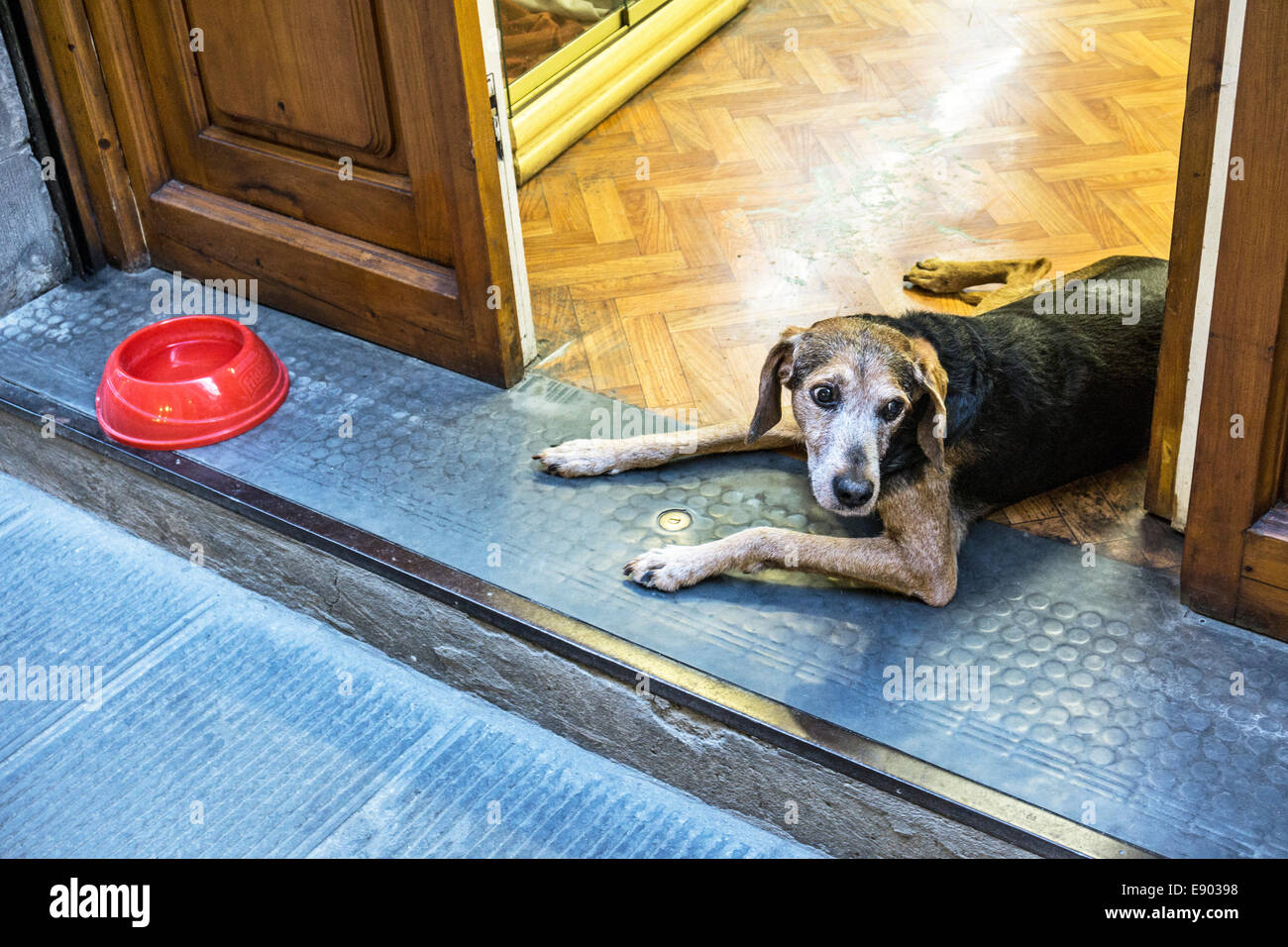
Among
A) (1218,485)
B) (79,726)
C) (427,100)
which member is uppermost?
(427,100)

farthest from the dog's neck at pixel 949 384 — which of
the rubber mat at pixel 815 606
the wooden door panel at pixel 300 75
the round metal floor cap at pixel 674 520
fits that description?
the wooden door panel at pixel 300 75

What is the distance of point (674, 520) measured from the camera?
2.74 meters

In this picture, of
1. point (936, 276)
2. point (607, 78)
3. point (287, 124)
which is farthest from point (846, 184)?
point (287, 124)

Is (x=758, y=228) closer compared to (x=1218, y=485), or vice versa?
(x=1218, y=485)

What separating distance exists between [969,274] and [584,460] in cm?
128

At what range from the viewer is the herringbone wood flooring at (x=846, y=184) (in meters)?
3.33

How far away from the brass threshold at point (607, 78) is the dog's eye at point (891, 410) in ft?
6.48

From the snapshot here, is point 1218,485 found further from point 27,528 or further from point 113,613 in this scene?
point 27,528

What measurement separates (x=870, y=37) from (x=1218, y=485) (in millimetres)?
3213

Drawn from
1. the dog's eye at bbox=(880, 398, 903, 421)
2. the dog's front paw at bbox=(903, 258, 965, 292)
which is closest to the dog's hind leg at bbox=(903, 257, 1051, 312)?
the dog's front paw at bbox=(903, 258, 965, 292)

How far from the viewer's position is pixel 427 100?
2.81 m

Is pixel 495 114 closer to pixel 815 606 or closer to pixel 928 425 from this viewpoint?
pixel 928 425

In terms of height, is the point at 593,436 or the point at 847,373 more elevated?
the point at 847,373

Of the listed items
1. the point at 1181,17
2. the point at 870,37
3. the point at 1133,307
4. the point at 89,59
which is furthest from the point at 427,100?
the point at 1181,17
